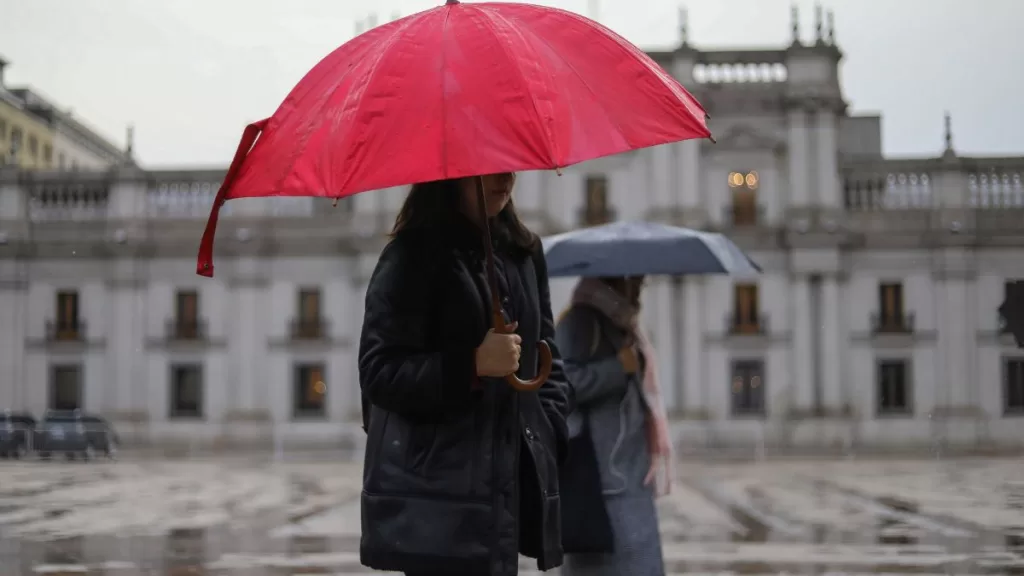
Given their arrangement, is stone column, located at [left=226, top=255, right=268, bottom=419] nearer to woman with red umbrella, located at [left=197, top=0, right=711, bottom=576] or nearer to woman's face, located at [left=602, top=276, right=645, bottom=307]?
woman's face, located at [left=602, top=276, right=645, bottom=307]

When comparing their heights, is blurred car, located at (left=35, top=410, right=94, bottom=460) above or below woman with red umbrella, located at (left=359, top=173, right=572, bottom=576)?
below

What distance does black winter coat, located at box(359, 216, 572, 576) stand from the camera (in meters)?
2.96

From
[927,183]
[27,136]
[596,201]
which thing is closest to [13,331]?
[27,136]

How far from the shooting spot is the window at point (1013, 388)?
1336 inches

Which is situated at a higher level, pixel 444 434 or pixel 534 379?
pixel 534 379

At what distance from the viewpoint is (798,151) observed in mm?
35750

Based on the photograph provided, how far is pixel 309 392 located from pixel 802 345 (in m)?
15.4

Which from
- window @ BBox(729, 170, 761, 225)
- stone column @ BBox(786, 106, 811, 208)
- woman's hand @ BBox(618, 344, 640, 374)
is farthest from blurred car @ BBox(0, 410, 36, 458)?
woman's hand @ BBox(618, 344, 640, 374)

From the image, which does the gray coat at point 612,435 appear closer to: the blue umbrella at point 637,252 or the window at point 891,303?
the blue umbrella at point 637,252

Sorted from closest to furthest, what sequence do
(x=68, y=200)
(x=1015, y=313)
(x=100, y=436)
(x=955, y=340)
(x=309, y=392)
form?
(x=1015, y=313) → (x=100, y=436) → (x=955, y=340) → (x=309, y=392) → (x=68, y=200)

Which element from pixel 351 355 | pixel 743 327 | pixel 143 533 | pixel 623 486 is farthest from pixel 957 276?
pixel 623 486

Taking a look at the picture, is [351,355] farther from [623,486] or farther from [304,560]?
[623,486]

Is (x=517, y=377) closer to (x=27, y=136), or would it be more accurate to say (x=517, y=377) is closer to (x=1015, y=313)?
(x=1015, y=313)

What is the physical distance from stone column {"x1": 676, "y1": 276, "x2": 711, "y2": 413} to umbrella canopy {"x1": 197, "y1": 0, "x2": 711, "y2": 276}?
31974mm
